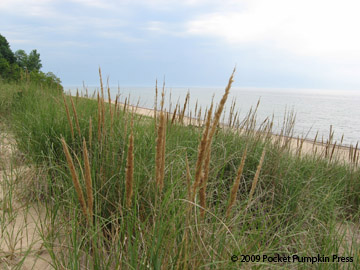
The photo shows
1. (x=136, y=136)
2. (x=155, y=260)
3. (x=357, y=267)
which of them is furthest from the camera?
(x=136, y=136)

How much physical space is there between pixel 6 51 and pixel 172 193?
14.2m

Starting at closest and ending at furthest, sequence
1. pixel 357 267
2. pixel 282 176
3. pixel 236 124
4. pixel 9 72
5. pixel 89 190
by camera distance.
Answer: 1. pixel 89 190
2. pixel 357 267
3. pixel 282 176
4. pixel 236 124
5. pixel 9 72

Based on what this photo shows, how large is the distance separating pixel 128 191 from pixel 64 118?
202 centimetres

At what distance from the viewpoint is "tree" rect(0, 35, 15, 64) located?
39.9 ft

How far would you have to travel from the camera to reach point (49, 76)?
861cm

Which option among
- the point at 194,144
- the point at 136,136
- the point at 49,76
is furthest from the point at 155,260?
the point at 49,76

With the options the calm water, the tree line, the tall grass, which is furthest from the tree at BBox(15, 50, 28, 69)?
the tall grass

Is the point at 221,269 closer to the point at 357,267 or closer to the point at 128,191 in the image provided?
the point at 128,191

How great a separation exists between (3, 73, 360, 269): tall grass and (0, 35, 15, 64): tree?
1065 cm

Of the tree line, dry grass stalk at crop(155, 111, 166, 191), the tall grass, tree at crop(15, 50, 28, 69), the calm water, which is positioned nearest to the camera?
dry grass stalk at crop(155, 111, 166, 191)

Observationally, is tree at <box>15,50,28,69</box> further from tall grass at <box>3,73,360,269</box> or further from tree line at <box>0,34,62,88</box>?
tall grass at <box>3,73,360,269</box>

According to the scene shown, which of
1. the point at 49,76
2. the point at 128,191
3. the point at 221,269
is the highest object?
the point at 49,76

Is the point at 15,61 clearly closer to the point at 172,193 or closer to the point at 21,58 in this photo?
the point at 21,58

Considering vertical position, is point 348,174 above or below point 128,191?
below
